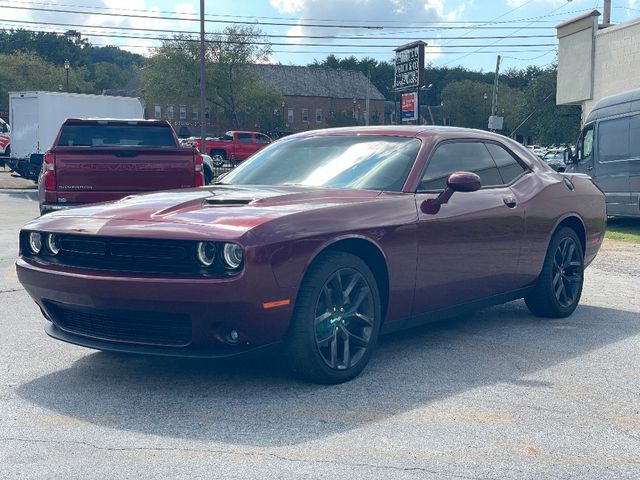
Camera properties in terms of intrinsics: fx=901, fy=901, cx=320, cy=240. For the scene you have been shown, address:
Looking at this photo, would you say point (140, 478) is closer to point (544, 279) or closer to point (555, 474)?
point (555, 474)

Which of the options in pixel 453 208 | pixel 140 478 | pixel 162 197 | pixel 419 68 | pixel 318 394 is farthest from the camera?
pixel 419 68

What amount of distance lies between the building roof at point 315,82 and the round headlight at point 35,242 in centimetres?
10043

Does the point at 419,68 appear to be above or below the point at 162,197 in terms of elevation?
above

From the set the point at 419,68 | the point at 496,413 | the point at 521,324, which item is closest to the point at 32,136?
the point at 419,68

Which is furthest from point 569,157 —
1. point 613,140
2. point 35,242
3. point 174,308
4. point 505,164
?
point 174,308

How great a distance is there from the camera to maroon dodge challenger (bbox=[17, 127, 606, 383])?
4.62 m

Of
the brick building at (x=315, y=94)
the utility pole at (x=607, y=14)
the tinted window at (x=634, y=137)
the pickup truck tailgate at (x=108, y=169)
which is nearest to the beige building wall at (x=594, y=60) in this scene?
the utility pole at (x=607, y=14)

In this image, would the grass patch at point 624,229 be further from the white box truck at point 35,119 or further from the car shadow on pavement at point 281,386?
the white box truck at point 35,119

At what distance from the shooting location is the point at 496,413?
459cm

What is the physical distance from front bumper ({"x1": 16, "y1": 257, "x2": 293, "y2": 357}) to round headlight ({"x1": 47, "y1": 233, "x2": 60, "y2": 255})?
0.15 metres

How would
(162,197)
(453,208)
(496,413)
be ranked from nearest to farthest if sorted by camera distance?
(496,413), (162,197), (453,208)

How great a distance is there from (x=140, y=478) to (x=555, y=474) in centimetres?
170

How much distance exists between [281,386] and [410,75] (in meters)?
20.0

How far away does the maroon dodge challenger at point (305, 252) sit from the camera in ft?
15.1
